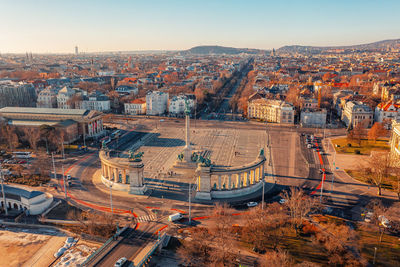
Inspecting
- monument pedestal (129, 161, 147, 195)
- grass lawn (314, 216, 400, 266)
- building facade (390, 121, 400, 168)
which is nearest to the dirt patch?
monument pedestal (129, 161, 147, 195)

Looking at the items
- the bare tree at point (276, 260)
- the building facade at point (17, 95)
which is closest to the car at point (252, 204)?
the bare tree at point (276, 260)

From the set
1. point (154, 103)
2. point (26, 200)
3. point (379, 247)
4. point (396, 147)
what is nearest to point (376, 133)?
point (396, 147)

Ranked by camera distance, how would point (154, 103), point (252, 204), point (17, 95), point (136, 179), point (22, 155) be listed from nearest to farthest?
point (252, 204) → point (136, 179) → point (22, 155) → point (154, 103) → point (17, 95)

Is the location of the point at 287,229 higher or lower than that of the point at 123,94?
lower

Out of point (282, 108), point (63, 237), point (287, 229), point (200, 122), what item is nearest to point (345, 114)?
point (282, 108)

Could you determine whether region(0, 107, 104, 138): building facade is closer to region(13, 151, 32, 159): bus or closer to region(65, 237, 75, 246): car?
region(13, 151, 32, 159): bus

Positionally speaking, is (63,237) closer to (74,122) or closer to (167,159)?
(167,159)

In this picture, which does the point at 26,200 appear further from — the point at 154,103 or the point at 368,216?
the point at 154,103
